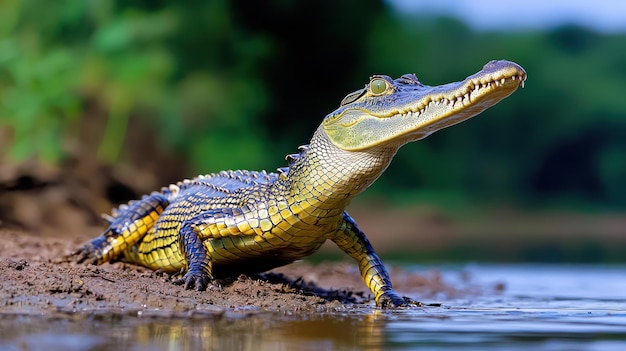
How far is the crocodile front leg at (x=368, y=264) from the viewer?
510 centimetres

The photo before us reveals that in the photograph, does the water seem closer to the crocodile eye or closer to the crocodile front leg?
the crocodile front leg

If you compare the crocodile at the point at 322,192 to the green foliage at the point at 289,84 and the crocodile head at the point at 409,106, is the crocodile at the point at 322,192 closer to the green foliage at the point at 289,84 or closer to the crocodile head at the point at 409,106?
the crocodile head at the point at 409,106

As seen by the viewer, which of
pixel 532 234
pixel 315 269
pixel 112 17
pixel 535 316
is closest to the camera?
pixel 535 316

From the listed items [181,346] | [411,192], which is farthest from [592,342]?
[411,192]

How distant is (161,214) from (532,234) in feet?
44.1

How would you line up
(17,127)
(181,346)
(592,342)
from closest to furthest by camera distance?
1. (181,346)
2. (592,342)
3. (17,127)

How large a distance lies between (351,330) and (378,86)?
1.60 metres

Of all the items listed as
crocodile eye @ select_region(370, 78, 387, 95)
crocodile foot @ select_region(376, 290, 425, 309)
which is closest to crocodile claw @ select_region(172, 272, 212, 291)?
crocodile foot @ select_region(376, 290, 425, 309)

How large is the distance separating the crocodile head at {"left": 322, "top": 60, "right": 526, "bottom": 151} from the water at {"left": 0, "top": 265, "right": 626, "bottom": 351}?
0.89 m

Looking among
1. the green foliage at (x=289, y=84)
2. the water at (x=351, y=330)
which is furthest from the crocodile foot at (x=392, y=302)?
the green foliage at (x=289, y=84)

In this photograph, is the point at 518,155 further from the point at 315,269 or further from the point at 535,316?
the point at 535,316

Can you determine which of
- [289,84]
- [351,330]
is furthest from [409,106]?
[289,84]

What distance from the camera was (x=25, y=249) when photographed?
6379 mm

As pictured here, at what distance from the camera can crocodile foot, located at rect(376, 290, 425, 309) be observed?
16.4ft
